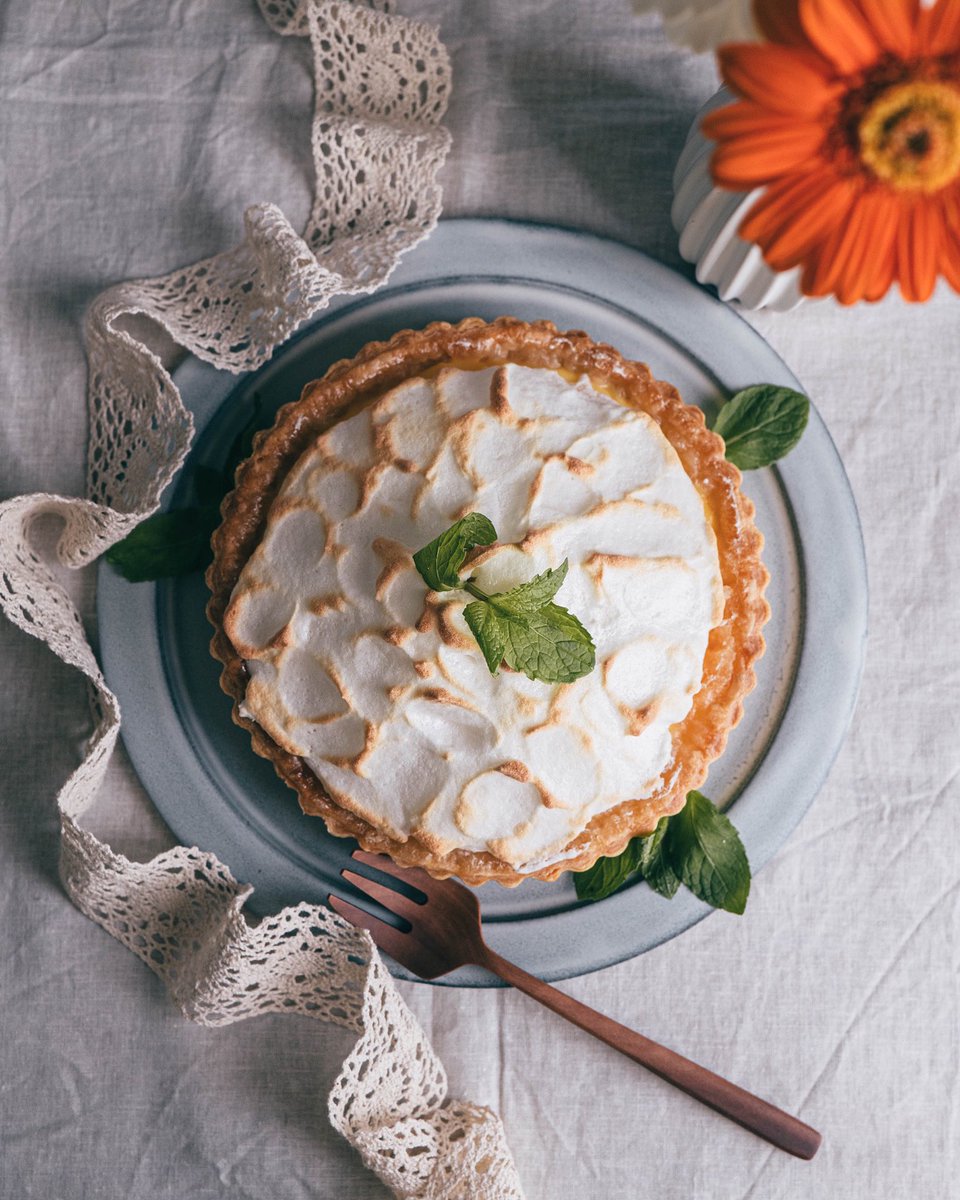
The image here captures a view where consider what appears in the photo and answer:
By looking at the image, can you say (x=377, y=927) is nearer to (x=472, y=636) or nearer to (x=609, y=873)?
(x=609, y=873)

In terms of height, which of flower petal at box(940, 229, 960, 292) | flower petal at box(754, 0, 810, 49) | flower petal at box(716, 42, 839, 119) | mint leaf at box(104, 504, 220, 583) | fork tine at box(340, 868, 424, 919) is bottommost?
fork tine at box(340, 868, 424, 919)

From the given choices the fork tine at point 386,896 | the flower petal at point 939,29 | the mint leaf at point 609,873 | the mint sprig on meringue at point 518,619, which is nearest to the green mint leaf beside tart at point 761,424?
the mint sprig on meringue at point 518,619

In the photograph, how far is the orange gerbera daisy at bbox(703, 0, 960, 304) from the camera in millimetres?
1160

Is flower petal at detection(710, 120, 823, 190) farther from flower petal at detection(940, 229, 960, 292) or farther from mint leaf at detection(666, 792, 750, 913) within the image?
mint leaf at detection(666, 792, 750, 913)

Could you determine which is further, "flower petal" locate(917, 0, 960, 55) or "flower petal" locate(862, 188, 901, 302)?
"flower petal" locate(862, 188, 901, 302)

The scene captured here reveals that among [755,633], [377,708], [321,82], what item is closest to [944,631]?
[755,633]

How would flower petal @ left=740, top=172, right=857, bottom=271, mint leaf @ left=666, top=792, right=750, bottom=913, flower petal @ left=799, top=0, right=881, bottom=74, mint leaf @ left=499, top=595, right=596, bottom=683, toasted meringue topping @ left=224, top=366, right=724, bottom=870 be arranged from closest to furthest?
1. flower petal @ left=799, top=0, right=881, bottom=74
2. flower petal @ left=740, top=172, right=857, bottom=271
3. mint leaf @ left=499, top=595, right=596, bottom=683
4. toasted meringue topping @ left=224, top=366, right=724, bottom=870
5. mint leaf @ left=666, top=792, right=750, bottom=913

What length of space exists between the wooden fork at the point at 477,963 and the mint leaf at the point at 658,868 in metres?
0.26

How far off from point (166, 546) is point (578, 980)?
1080 millimetres

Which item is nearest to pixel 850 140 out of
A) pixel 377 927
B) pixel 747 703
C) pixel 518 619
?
pixel 518 619

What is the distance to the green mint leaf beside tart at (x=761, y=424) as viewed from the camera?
1.97m

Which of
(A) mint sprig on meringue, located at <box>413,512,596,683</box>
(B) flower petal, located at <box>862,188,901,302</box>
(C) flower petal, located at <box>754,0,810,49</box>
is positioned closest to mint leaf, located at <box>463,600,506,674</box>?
(A) mint sprig on meringue, located at <box>413,512,596,683</box>

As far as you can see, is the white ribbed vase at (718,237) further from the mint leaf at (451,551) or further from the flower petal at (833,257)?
the mint leaf at (451,551)

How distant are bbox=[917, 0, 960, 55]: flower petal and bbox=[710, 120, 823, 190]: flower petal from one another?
0.43 feet
